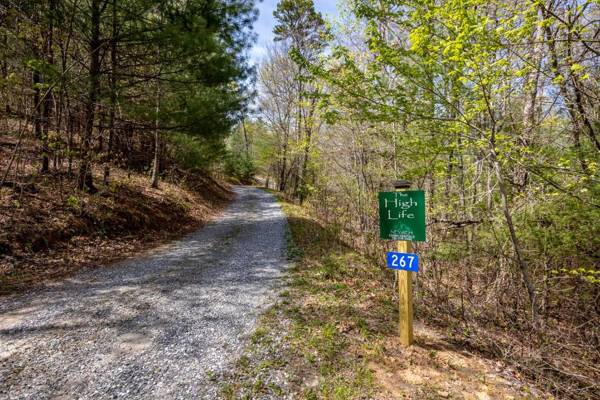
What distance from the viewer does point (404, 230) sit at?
3.21m

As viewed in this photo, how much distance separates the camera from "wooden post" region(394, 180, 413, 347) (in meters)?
3.23

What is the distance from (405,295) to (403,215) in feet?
3.01

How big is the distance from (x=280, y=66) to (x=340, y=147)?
32.3 feet

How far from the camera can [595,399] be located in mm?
2883

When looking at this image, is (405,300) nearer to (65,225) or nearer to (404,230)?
(404,230)

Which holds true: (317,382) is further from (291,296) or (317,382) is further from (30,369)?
(30,369)

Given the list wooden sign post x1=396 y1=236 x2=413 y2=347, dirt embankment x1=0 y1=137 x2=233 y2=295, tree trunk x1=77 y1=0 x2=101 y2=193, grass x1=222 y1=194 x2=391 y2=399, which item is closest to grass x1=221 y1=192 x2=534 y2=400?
grass x1=222 y1=194 x2=391 y2=399

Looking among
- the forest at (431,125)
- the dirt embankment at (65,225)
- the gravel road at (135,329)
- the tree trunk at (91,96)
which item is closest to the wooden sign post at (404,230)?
the forest at (431,125)

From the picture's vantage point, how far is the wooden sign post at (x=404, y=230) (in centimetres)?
312

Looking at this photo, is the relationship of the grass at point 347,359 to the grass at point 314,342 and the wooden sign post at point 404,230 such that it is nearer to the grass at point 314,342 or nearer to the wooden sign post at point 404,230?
the grass at point 314,342

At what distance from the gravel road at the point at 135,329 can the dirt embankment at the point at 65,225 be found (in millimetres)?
753

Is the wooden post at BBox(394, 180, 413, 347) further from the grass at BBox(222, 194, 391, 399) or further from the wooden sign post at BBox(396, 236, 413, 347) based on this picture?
the grass at BBox(222, 194, 391, 399)

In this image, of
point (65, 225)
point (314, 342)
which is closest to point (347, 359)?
point (314, 342)

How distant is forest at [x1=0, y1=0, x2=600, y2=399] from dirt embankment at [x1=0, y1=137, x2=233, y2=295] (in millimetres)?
55
